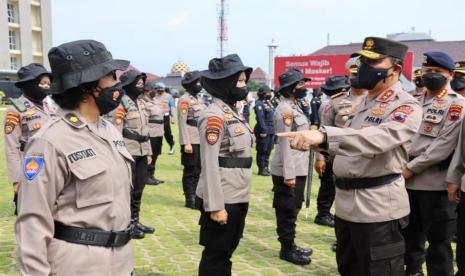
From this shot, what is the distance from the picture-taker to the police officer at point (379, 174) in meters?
2.75

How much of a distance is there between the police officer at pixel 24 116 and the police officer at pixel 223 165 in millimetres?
2139

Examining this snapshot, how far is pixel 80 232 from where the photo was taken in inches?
76.1

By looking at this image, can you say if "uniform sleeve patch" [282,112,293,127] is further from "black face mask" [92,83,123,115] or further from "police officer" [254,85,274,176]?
"police officer" [254,85,274,176]

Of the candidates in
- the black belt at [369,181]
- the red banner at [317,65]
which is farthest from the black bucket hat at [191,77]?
the red banner at [317,65]

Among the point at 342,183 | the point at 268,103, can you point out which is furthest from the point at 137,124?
the point at 268,103

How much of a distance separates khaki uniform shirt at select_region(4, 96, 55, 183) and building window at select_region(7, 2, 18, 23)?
44247 millimetres

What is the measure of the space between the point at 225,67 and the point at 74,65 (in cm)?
173

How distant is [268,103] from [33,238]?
30.6ft

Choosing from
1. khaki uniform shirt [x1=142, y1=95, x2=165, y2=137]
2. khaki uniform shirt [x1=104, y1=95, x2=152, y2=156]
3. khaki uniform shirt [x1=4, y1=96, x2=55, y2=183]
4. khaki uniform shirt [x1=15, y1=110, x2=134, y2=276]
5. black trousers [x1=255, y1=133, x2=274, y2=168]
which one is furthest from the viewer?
black trousers [x1=255, y1=133, x2=274, y2=168]

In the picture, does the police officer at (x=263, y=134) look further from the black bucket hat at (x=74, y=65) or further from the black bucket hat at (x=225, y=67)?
the black bucket hat at (x=74, y=65)

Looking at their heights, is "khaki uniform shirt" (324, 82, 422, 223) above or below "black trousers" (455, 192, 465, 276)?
above

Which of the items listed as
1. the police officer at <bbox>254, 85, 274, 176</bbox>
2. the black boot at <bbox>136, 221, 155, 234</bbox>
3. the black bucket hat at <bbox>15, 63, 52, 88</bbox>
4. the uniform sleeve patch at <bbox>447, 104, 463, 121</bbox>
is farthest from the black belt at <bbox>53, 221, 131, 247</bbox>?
the police officer at <bbox>254, 85, 274, 176</bbox>

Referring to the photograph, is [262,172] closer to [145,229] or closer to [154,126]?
[154,126]

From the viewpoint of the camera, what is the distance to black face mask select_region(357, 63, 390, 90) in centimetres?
288
